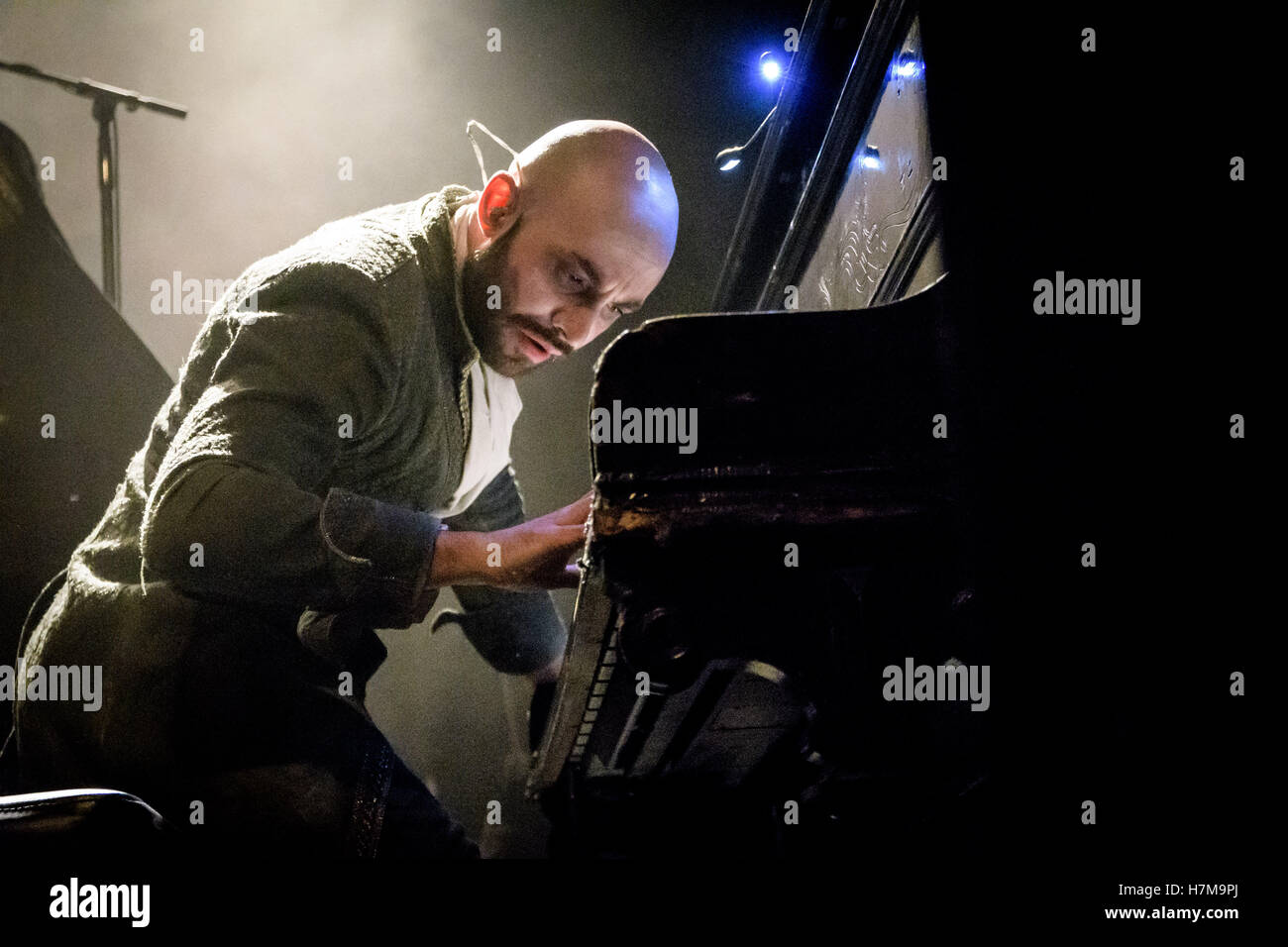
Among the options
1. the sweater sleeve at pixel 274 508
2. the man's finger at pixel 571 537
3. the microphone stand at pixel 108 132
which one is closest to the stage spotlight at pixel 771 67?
the sweater sleeve at pixel 274 508

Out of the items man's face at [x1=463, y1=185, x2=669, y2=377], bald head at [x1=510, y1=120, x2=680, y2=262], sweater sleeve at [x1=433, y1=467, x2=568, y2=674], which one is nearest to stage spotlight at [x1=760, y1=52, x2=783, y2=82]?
bald head at [x1=510, y1=120, x2=680, y2=262]

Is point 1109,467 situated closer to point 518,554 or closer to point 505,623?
point 518,554

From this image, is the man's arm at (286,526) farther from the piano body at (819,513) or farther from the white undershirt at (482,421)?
the white undershirt at (482,421)

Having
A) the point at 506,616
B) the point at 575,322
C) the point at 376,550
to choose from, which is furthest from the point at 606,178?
the point at 506,616

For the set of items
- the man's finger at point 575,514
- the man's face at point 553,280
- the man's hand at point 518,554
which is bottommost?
the man's hand at point 518,554

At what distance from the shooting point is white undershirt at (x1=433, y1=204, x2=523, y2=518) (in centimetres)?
200

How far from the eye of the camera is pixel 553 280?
73.7 inches

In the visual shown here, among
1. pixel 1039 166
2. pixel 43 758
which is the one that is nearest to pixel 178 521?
pixel 43 758

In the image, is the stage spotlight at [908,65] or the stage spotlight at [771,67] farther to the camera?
the stage spotlight at [771,67]

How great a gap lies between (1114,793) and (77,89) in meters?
3.66

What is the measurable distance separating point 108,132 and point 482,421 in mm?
2164

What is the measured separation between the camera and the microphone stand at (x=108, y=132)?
303 centimetres

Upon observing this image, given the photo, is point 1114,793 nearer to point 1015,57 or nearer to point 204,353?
point 1015,57

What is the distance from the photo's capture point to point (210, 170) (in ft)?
11.1
